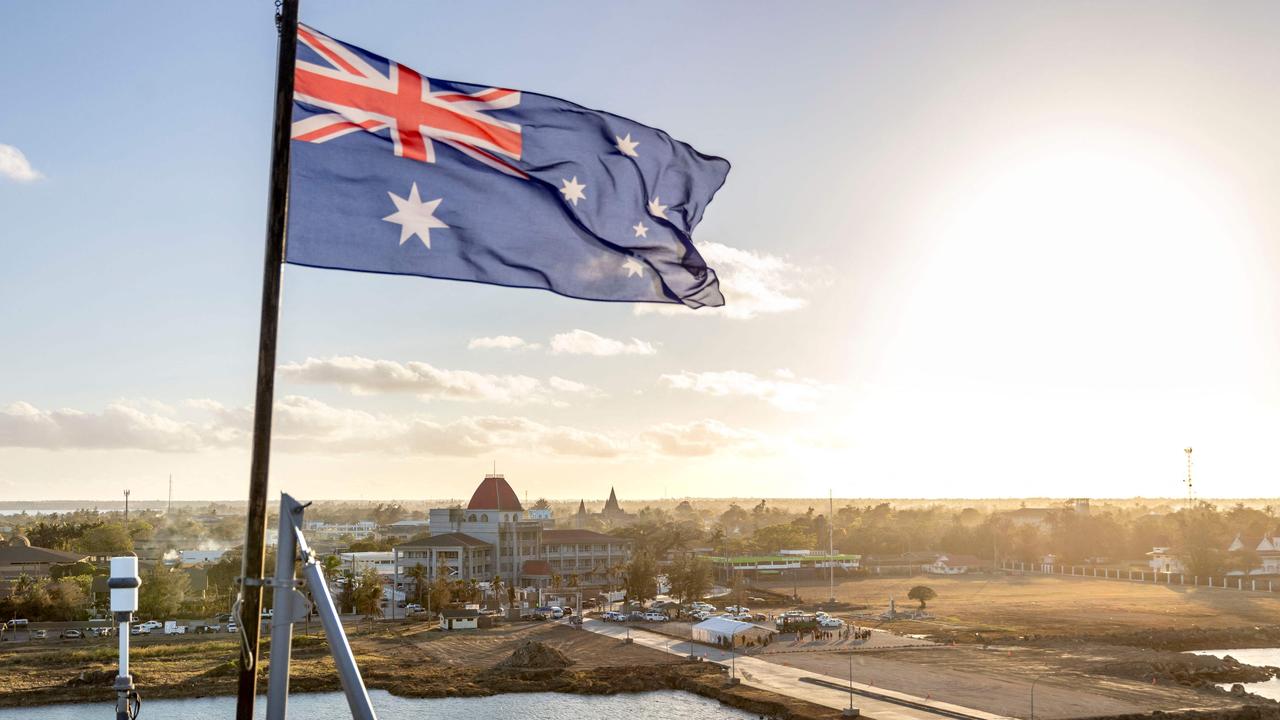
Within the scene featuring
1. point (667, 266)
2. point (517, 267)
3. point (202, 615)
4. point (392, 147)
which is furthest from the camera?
point (202, 615)

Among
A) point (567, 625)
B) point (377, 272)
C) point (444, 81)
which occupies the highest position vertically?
point (444, 81)

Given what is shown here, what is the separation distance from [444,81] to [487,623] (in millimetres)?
82627

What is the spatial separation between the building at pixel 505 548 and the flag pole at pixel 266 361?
10047 centimetres

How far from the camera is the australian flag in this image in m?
9.69

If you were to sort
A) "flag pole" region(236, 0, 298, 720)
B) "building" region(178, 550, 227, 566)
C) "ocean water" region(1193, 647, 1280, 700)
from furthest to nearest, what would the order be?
"building" region(178, 550, 227, 566), "ocean water" region(1193, 647, 1280, 700), "flag pole" region(236, 0, 298, 720)

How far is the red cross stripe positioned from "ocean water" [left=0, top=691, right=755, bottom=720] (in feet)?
153

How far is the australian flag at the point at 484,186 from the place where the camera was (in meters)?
9.69

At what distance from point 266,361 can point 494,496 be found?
113 metres

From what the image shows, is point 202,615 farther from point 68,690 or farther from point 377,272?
point 377,272

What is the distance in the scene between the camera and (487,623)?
88750 mm

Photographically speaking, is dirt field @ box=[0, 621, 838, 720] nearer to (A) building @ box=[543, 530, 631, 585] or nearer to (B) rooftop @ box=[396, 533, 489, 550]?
(B) rooftop @ box=[396, 533, 489, 550]

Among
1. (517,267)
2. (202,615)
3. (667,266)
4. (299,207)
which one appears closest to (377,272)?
(299,207)

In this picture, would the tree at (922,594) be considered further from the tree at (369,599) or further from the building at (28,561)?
the building at (28,561)

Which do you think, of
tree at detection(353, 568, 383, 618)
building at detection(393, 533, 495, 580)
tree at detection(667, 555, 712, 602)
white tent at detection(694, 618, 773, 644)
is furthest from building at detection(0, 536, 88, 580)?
white tent at detection(694, 618, 773, 644)
